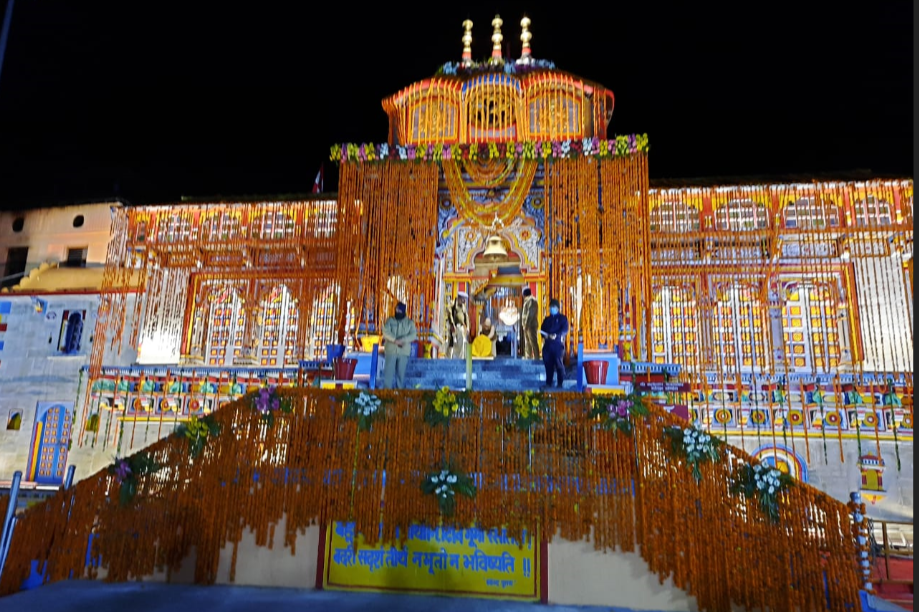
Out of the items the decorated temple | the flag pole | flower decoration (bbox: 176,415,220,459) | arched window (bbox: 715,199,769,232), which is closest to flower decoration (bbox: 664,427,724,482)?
the decorated temple

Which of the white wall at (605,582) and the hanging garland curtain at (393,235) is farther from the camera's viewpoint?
the hanging garland curtain at (393,235)

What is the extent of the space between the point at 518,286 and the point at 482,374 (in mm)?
4442

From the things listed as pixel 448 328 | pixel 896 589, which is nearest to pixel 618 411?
pixel 896 589

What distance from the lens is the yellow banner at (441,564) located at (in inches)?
234

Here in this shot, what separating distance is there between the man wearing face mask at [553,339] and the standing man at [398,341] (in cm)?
203


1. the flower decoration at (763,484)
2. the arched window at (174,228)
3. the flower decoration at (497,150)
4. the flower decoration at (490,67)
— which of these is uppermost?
the flower decoration at (490,67)

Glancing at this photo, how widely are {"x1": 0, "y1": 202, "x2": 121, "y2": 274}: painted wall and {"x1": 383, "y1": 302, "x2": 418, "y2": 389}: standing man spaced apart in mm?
11770

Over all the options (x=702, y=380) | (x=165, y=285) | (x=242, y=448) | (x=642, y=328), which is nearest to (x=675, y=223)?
(x=642, y=328)

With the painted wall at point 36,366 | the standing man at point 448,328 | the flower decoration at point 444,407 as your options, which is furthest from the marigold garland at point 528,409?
the painted wall at point 36,366

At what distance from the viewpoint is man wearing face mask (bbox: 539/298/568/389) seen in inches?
354

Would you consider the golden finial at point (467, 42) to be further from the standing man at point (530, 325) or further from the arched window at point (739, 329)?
the arched window at point (739, 329)

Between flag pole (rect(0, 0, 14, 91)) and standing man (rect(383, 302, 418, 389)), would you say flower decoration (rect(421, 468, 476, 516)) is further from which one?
flag pole (rect(0, 0, 14, 91))

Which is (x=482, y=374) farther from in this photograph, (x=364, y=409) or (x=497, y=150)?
(x=497, y=150)

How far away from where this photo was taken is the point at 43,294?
16.2 m
